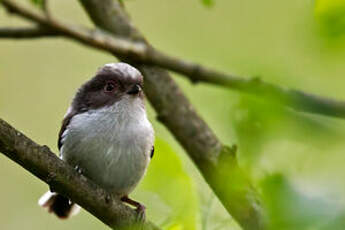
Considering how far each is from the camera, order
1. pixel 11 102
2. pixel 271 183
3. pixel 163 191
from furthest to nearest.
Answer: pixel 11 102 < pixel 163 191 < pixel 271 183

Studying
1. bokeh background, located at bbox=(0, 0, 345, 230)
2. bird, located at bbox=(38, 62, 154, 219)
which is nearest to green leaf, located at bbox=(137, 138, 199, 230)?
bokeh background, located at bbox=(0, 0, 345, 230)

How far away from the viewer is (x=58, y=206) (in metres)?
3.63

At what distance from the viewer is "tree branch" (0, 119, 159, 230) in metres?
2.17

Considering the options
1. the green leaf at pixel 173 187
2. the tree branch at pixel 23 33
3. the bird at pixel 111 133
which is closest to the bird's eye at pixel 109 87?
the bird at pixel 111 133

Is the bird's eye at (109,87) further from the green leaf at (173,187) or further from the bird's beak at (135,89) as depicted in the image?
the green leaf at (173,187)

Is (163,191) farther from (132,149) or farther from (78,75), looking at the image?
(78,75)

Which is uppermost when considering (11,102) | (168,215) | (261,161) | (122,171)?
(261,161)

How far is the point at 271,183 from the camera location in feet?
2.93

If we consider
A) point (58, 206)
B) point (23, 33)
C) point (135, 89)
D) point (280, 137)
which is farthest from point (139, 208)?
point (280, 137)

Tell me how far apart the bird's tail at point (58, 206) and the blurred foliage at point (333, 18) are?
270 centimetres

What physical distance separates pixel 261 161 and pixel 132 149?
2.03 metres

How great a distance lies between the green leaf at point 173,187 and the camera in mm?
1708

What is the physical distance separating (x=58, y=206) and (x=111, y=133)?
2.37 feet

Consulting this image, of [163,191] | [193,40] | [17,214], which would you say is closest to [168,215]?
[163,191]
